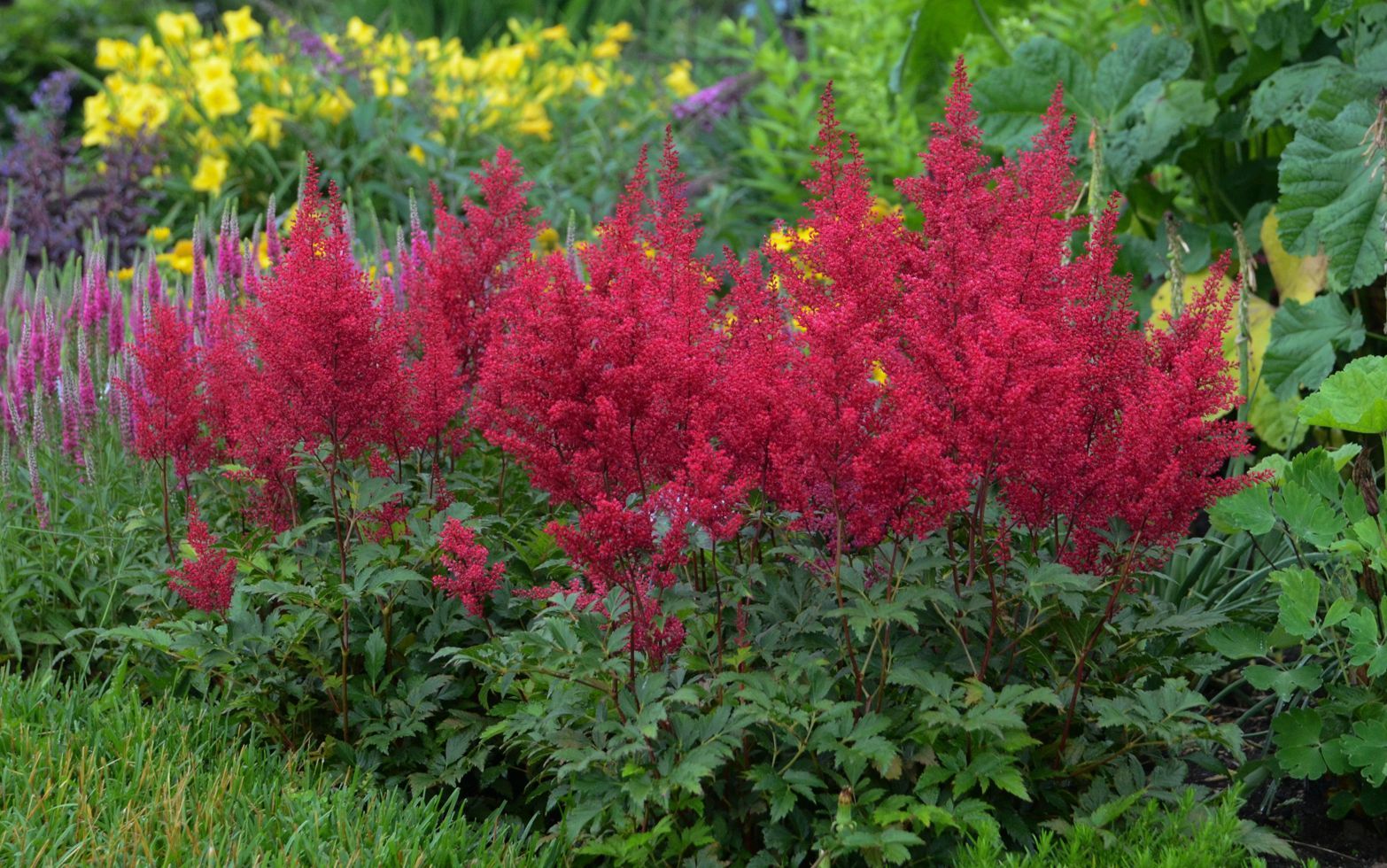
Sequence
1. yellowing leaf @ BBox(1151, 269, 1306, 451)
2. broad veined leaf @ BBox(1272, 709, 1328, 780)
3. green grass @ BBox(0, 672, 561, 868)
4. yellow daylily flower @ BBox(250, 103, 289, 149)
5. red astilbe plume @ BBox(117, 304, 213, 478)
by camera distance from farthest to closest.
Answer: yellow daylily flower @ BBox(250, 103, 289, 149) < yellowing leaf @ BBox(1151, 269, 1306, 451) < red astilbe plume @ BBox(117, 304, 213, 478) < broad veined leaf @ BBox(1272, 709, 1328, 780) < green grass @ BBox(0, 672, 561, 868)

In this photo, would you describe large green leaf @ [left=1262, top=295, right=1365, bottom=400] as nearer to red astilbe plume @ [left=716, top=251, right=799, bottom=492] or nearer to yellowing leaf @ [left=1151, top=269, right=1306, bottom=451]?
yellowing leaf @ [left=1151, top=269, right=1306, bottom=451]

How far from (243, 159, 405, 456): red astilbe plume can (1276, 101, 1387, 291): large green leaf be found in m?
2.68

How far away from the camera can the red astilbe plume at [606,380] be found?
2.59m

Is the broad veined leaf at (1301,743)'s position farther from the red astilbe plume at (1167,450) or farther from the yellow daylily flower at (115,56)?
the yellow daylily flower at (115,56)

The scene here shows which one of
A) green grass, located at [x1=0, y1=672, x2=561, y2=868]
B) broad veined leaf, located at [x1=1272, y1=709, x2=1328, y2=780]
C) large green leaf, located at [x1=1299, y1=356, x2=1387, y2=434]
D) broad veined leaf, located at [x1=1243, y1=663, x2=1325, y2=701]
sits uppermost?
large green leaf, located at [x1=1299, y1=356, x2=1387, y2=434]

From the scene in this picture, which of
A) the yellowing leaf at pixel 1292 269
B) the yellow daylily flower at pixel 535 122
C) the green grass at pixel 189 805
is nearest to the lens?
the green grass at pixel 189 805

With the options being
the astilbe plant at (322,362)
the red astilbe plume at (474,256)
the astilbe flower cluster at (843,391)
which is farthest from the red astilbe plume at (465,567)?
the red astilbe plume at (474,256)

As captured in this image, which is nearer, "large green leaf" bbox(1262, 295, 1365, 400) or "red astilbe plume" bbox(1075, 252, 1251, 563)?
"red astilbe plume" bbox(1075, 252, 1251, 563)

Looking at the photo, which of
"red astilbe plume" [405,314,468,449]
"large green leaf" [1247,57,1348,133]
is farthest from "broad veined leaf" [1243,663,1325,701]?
"large green leaf" [1247,57,1348,133]

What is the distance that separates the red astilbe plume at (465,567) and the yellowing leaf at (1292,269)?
3051mm

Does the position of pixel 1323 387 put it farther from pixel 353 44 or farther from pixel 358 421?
pixel 353 44

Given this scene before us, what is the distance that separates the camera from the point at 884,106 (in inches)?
291

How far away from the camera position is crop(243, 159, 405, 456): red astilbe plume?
2.94 metres

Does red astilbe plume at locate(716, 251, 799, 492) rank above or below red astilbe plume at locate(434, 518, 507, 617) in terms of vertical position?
above
